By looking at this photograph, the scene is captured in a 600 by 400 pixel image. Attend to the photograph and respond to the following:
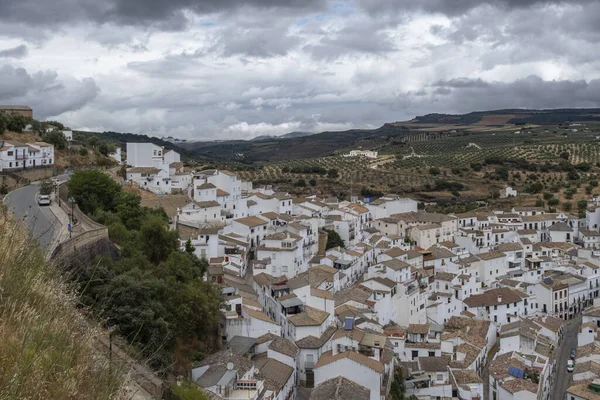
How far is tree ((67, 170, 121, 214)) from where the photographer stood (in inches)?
1052

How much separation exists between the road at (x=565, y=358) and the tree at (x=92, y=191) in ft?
75.2

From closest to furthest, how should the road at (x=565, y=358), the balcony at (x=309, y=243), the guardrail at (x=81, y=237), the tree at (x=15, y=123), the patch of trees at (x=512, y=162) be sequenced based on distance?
the guardrail at (x=81, y=237) → the road at (x=565, y=358) → the balcony at (x=309, y=243) → the tree at (x=15, y=123) → the patch of trees at (x=512, y=162)

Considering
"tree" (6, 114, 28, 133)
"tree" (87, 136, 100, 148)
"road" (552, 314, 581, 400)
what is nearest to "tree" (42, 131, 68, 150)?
"tree" (6, 114, 28, 133)

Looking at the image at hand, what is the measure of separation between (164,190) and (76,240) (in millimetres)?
27699

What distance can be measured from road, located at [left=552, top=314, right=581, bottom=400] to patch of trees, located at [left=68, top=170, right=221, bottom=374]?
55.2ft

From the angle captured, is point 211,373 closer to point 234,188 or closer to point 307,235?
point 307,235

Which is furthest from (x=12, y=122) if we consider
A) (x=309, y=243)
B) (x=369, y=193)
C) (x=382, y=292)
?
(x=369, y=193)

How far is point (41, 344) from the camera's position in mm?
3982

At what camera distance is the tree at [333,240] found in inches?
1574

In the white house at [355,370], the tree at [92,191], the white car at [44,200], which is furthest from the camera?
the tree at [92,191]

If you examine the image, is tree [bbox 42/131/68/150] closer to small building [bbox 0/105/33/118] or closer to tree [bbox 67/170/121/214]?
small building [bbox 0/105/33/118]

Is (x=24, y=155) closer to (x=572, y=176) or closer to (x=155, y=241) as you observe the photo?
(x=155, y=241)

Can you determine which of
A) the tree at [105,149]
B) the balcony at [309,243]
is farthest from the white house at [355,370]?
the tree at [105,149]

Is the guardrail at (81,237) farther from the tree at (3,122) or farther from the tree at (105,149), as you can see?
the tree at (105,149)
